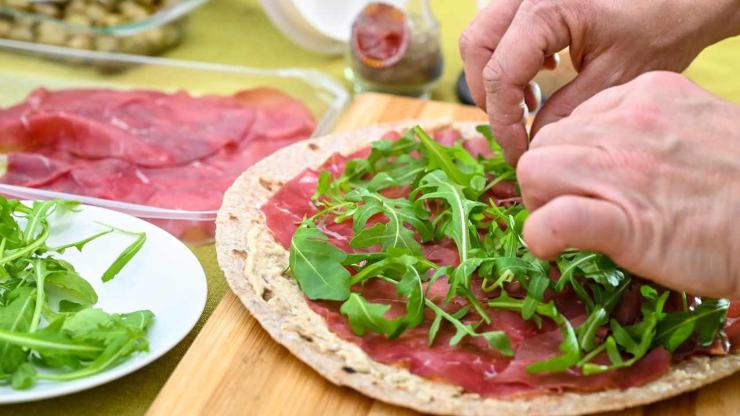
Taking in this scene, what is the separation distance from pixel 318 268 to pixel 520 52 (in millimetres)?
520

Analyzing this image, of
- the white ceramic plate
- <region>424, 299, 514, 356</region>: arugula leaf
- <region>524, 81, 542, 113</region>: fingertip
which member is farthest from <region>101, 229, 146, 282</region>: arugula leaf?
<region>524, 81, 542, 113</region>: fingertip

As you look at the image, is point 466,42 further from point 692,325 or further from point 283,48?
point 283,48

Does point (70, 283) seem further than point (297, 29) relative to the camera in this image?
No

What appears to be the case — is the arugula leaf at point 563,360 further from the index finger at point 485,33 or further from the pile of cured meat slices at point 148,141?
the pile of cured meat slices at point 148,141

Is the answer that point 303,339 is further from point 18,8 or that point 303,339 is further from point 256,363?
point 18,8

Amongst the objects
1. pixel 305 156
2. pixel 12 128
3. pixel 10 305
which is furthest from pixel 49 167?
pixel 10 305

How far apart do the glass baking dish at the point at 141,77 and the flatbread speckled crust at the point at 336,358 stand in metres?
0.78

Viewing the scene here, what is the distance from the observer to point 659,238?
49.3 inches

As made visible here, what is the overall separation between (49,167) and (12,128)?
22 centimetres

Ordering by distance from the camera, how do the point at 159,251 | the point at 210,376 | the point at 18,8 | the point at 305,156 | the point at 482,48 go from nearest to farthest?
the point at 210,376
the point at 159,251
the point at 482,48
the point at 305,156
the point at 18,8

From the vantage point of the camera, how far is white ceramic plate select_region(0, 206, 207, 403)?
1.37 m

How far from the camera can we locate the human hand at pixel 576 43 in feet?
5.38

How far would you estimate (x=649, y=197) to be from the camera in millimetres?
1256

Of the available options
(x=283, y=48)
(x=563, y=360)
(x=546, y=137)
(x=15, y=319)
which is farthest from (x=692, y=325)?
(x=283, y=48)
